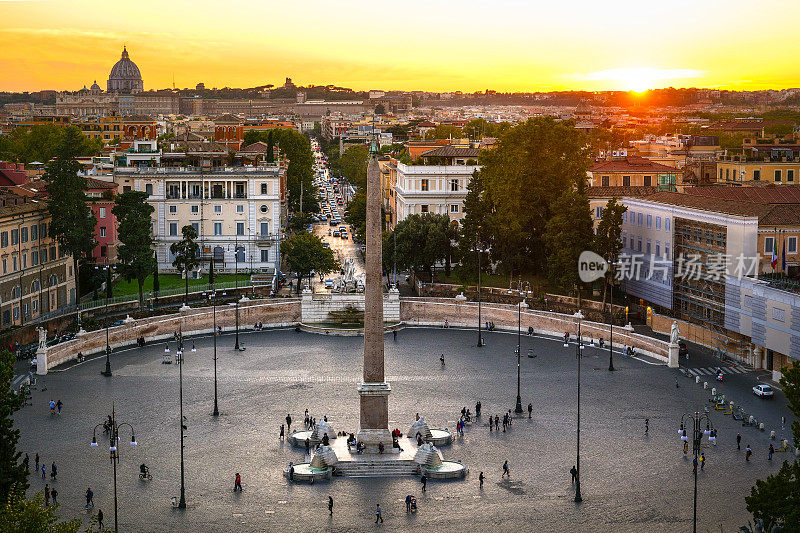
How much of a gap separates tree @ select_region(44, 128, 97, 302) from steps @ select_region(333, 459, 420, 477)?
1309 inches

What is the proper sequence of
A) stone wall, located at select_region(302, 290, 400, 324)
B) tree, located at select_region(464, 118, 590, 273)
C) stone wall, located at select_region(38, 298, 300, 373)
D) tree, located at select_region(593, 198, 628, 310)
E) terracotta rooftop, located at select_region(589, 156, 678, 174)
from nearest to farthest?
stone wall, located at select_region(38, 298, 300, 373), tree, located at select_region(593, 198, 628, 310), stone wall, located at select_region(302, 290, 400, 324), tree, located at select_region(464, 118, 590, 273), terracotta rooftop, located at select_region(589, 156, 678, 174)

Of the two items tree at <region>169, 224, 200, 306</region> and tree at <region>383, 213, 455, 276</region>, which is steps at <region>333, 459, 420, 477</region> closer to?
tree at <region>169, 224, 200, 306</region>

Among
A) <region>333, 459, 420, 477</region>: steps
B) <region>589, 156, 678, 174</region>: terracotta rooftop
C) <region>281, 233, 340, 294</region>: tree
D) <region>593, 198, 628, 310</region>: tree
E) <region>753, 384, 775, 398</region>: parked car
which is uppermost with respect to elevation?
<region>589, 156, 678, 174</region>: terracotta rooftop

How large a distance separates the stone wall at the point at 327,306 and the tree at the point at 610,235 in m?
12.7

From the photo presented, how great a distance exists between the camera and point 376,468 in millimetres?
40344

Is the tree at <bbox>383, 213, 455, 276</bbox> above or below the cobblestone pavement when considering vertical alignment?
above

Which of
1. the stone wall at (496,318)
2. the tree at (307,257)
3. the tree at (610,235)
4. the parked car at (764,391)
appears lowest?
the parked car at (764,391)

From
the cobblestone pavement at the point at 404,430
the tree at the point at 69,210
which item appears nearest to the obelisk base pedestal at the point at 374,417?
the cobblestone pavement at the point at 404,430

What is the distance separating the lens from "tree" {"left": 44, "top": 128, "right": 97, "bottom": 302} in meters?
67.5

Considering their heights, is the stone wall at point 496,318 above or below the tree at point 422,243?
below

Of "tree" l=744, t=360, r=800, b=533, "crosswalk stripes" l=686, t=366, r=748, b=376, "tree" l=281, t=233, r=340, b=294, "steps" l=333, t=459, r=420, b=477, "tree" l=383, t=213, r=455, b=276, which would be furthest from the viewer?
"tree" l=383, t=213, r=455, b=276

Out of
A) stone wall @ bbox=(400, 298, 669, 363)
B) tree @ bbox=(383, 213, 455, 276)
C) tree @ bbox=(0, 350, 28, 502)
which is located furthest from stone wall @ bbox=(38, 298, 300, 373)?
tree @ bbox=(0, 350, 28, 502)

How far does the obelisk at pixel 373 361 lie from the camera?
4138 centimetres

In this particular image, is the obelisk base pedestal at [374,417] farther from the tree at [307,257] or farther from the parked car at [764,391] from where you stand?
the tree at [307,257]
